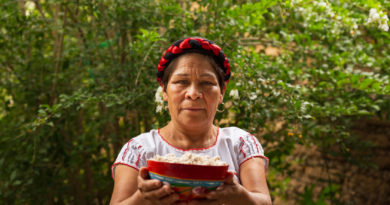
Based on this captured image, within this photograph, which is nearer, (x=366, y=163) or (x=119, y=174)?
(x=119, y=174)

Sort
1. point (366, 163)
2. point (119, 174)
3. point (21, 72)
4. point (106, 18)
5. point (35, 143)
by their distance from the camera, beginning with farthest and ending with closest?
point (366, 163)
point (21, 72)
point (106, 18)
point (35, 143)
point (119, 174)

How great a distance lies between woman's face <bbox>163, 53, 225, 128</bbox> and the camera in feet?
5.27

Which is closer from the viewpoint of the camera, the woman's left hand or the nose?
the woman's left hand

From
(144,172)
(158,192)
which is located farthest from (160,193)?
(144,172)

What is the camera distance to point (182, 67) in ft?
5.41

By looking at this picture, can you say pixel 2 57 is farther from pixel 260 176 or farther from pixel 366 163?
pixel 366 163

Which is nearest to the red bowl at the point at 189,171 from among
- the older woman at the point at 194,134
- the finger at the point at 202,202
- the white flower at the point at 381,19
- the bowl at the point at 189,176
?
the bowl at the point at 189,176

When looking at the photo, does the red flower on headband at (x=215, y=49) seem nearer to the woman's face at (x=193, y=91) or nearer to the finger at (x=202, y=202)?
the woman's face at (x=193, y=91)

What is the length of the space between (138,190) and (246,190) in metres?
0.43

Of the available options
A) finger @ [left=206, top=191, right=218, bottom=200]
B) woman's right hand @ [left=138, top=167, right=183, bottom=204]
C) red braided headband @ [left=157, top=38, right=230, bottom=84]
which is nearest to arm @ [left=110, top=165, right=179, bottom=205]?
woman's right hand @ [left=138, top=167, right=183, bottom=204]

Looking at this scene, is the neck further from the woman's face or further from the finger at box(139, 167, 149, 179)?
the finger at box(139, 167, 149, 179)

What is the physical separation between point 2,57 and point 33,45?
0.32 m

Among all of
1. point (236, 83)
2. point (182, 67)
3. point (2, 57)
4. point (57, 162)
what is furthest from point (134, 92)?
point (2, 57)

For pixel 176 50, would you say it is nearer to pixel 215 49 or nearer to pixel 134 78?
pixel 215 49
